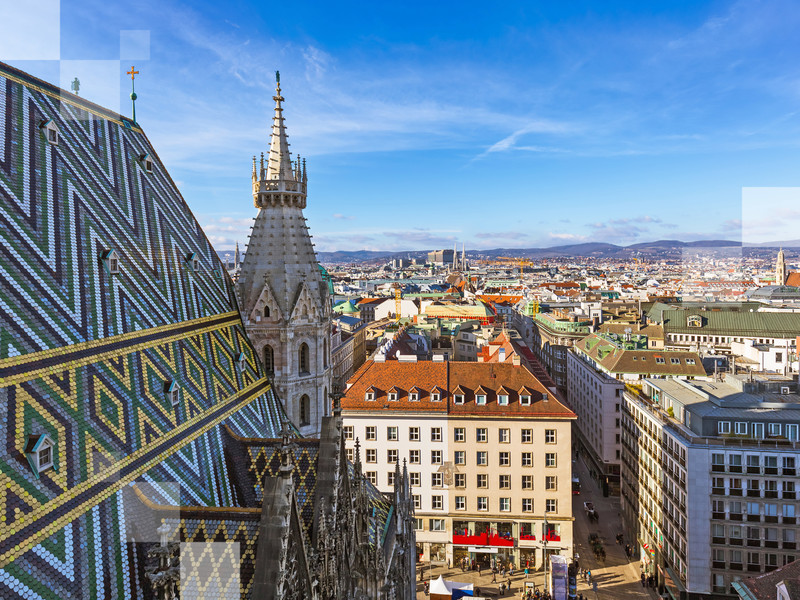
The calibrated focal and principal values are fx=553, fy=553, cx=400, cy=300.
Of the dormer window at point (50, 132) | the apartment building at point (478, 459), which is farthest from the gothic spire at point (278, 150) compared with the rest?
the apartment building at point (478, 459)

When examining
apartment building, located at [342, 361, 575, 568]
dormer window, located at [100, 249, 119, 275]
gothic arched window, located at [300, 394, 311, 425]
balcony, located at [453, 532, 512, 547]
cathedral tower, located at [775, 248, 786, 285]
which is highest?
cathedral tower, located at [775, 248, 786, 285]

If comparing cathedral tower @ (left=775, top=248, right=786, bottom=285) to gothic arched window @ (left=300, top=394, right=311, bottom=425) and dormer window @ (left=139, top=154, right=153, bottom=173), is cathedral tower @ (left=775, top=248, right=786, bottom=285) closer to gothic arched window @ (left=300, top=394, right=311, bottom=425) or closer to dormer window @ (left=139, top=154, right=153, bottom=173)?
gothic arched window @ (left=300, top=394, right=311, bottom=425)

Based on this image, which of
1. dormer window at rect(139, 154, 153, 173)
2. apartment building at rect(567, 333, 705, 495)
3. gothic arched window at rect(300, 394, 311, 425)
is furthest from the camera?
apartment building at rect(567, 333, 705, 495)

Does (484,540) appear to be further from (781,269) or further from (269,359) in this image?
(781,269)

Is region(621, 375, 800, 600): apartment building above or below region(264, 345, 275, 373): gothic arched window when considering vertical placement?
below

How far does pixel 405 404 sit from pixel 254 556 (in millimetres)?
35357

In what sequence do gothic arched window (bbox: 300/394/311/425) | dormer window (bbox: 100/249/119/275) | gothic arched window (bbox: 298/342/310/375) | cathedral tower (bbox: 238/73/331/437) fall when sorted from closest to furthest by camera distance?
dormer window (bbox: 100/249/119/275), cathedral tower (bbox: 238/73/331/437), gothic arched window (bbox: 298/342/310/375), gothic arched window (bbox: 300/394/311/425)

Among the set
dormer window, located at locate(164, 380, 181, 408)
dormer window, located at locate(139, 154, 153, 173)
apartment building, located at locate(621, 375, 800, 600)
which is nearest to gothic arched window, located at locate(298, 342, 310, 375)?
dormer window, located at locate(139, 154, 153, 173)

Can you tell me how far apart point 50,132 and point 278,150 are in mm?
12135

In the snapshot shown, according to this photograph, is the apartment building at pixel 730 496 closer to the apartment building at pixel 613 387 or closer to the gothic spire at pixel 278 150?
the apartment building at pixel 613 387

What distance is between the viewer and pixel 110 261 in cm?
1702

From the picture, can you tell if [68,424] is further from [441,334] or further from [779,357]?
[441,334]

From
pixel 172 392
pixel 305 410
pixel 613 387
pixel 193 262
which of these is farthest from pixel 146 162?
pixel 613 387

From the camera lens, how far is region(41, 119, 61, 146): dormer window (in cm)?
1693
